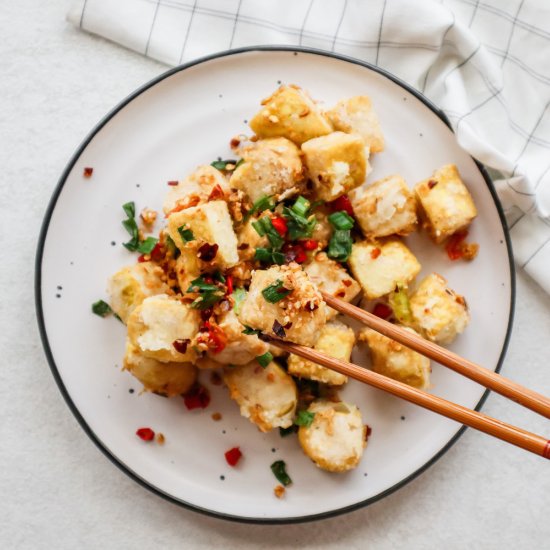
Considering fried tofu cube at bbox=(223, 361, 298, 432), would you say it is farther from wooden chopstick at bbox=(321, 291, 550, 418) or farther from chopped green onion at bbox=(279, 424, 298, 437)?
wooden chopstick at bbox=(321, 291, 550, 418)

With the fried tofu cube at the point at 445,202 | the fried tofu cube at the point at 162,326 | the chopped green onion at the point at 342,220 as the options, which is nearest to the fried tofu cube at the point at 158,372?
the fried tofu cube at the point at 162,326

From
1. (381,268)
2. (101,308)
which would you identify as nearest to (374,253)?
(381,268)

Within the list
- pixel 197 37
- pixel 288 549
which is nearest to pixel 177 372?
pixel 288 549

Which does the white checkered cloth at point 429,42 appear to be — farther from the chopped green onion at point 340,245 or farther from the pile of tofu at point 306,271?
the chopped green onion at point 340,245

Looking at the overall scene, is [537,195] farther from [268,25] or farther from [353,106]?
[268,25]

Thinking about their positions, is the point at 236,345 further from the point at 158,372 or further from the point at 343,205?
the point at 343,205

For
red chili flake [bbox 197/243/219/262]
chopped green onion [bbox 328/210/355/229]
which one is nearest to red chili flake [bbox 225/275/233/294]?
red chili flake [bbox 197/243/219/262]
